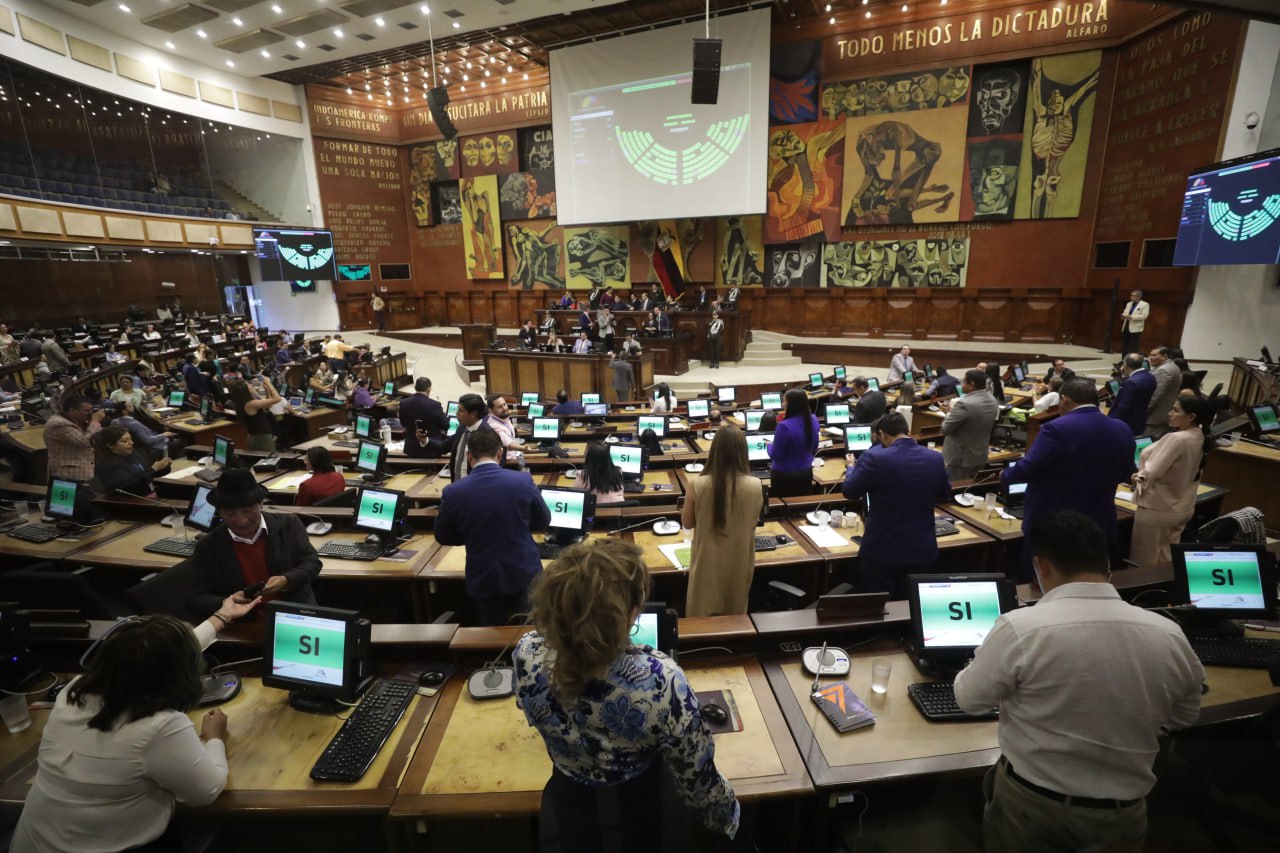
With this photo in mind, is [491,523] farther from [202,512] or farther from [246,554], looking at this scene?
[202,512]

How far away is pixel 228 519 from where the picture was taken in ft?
9.27

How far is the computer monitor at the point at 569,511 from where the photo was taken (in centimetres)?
405

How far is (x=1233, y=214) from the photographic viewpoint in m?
8.85

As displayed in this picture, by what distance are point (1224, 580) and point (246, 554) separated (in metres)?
4.73

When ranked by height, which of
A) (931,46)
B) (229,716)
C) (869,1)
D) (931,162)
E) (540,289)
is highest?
(869,1)

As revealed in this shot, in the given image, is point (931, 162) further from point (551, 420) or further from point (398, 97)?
point (398, 97)

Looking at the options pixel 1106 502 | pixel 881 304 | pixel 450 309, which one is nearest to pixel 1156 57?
pixel 881 304

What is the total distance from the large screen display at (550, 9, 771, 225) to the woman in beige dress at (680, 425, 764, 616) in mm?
13206

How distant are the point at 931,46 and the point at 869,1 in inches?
70.2

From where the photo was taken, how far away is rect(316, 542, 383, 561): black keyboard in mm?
4066

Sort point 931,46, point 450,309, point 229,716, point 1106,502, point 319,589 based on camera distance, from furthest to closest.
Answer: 1. point 450,309
2. point 931,46
3. point 319,589
4. point 1106,502
5. point 229,716

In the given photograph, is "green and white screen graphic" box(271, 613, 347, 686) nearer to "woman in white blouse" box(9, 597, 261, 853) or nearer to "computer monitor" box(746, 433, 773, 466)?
"woman in white blouse" box(9, 597, 261, 853)

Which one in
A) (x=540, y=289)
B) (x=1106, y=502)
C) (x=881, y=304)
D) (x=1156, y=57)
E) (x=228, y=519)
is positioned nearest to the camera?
(x=228, y=519)

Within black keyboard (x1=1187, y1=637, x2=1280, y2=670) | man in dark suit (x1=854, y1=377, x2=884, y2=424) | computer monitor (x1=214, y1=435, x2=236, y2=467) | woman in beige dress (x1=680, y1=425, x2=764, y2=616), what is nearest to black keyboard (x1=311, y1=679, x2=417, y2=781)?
woman in beige dress (x1=680, y1=425, x2=764, y2=616)
